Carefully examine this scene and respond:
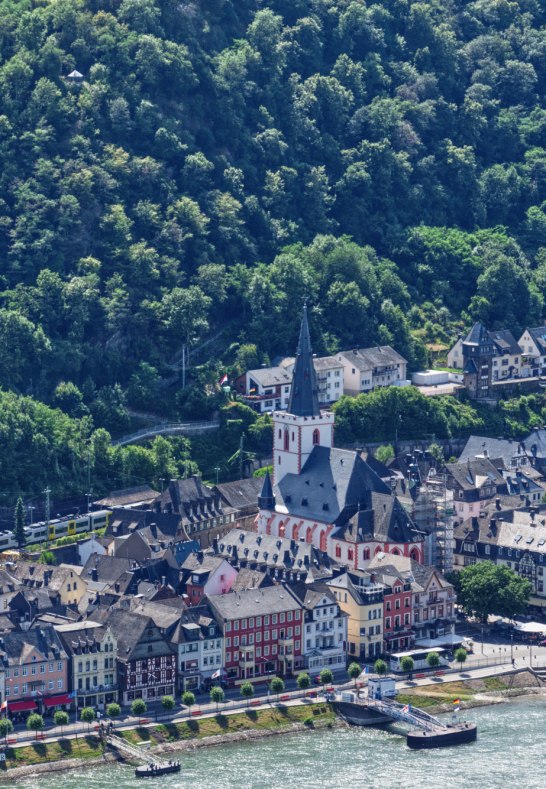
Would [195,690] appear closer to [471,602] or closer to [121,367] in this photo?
[471,602]

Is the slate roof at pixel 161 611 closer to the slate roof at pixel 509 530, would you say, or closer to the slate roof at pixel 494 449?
the slate roof at pixel 509 530

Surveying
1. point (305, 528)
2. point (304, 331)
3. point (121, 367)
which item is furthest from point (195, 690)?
point (121, 367)

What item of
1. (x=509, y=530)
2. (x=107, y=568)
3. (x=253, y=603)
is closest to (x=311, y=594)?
(x=253, y=603)

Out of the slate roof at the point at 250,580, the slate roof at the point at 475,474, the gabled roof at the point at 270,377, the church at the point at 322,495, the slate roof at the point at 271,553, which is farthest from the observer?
the gabled roof at the point at 270,377

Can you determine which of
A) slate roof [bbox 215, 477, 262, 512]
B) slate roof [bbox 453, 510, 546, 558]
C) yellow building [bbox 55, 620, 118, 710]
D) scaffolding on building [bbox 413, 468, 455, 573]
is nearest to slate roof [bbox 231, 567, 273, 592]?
yellow building [bbox 55, 620, 118, 710]

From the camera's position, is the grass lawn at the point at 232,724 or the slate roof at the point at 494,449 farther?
the slate roof at the point at 494,449

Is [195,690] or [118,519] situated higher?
[118,519]

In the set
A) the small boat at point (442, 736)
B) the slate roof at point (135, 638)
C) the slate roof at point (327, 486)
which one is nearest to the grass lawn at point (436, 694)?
the small boat at point (442, 736)
